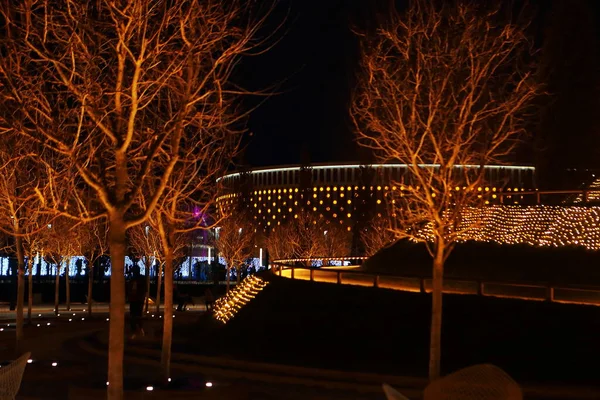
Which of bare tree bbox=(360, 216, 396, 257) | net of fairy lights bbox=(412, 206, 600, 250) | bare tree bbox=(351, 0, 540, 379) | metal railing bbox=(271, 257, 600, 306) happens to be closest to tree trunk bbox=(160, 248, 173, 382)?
bare tree bbox=(351, 0, 540, 379)

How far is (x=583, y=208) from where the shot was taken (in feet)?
114

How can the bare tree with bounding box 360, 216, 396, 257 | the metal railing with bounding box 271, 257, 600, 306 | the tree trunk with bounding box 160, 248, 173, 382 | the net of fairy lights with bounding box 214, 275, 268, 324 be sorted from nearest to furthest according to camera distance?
the tree trunk with bounding box 160, 248, 173, 382 < the metal railing with bounding box 271, 257, 600, 306 < the net of fairy lights with bounding box 214, 275, 268, 324 < the bare tree with bounding box 360, 216, 396, 257

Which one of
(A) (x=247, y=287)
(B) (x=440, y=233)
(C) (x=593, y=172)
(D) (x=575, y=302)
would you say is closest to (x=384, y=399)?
(B) (x=440, y=233)

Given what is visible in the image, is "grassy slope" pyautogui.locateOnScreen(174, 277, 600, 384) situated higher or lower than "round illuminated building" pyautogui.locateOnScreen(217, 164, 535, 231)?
lower

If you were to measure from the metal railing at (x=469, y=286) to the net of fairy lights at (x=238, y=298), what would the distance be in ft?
5.80

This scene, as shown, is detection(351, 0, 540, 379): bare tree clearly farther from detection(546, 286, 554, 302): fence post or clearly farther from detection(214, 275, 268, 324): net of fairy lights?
detection(214, 275, 268, 324): net of fairy lights

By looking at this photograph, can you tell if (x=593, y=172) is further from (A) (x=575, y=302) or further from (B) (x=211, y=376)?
(B) (x=211, y=376)

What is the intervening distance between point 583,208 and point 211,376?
18.1 metres

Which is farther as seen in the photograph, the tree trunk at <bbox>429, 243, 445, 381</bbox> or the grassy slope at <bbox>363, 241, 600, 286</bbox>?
the grassy slope at <bbox>363, 241, 600, 286</bbox>

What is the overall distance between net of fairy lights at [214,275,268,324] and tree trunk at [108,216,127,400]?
62.5ft

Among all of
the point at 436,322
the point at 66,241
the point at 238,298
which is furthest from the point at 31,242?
the point at 436,322

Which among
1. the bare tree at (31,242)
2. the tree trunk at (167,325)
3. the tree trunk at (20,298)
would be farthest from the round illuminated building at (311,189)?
the tree trunk at (167,325)

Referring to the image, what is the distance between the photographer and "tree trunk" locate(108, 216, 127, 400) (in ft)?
42.0

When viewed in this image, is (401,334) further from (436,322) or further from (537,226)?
(537,226)
